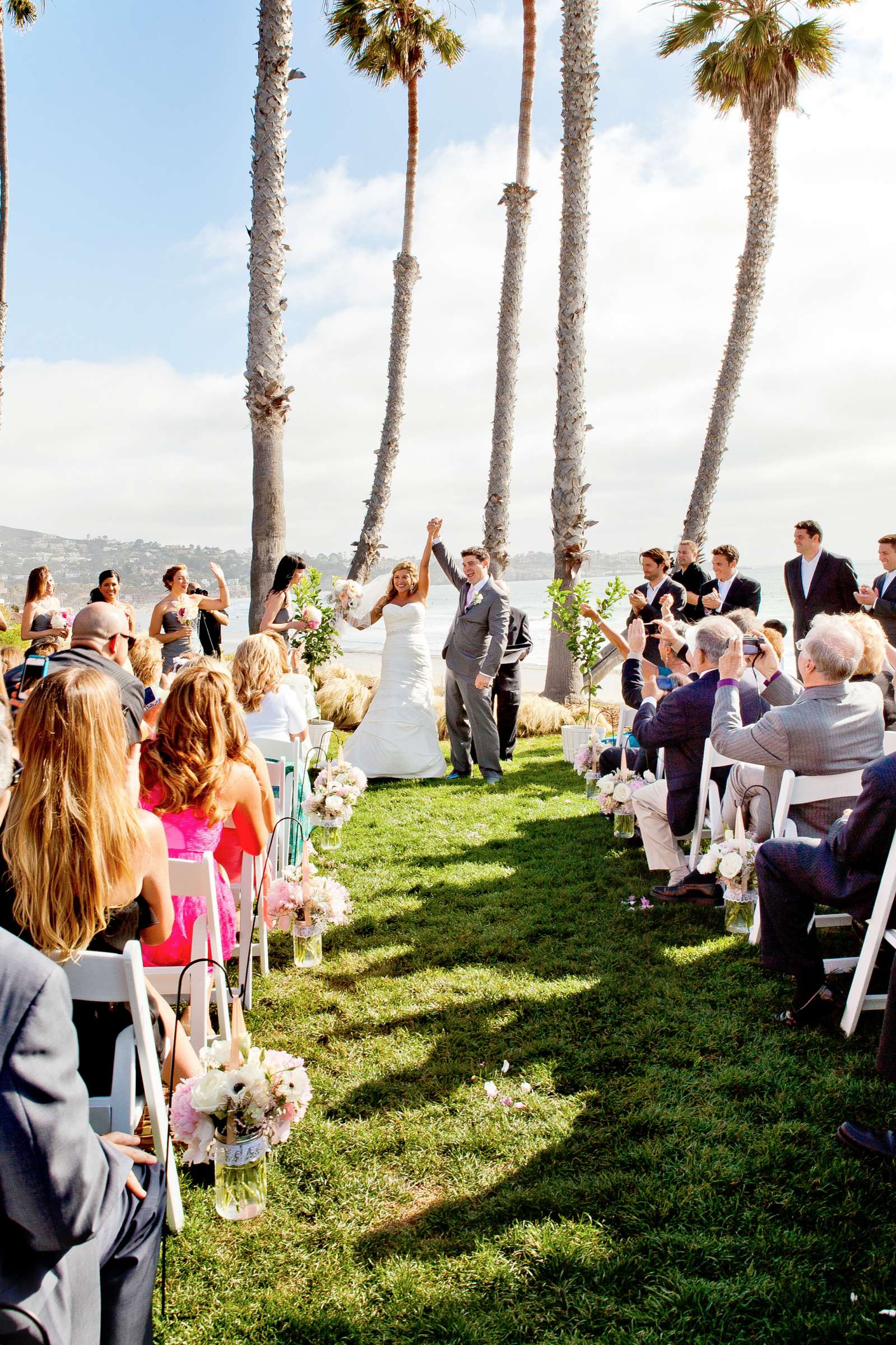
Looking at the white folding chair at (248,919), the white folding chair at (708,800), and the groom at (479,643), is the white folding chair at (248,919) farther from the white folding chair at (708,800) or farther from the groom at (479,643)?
the groom at (479,643)

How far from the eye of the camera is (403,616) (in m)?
9.07

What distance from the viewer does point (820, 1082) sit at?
11.0ft

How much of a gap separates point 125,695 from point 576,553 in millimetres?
8910

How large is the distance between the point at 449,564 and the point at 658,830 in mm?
4345

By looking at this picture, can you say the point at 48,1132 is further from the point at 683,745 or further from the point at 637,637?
the point at 637,637

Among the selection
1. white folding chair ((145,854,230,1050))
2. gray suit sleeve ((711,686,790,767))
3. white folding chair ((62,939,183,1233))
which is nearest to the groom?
gray suit sleeve ((711,686,790,767))

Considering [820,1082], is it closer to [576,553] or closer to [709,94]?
[576,553]

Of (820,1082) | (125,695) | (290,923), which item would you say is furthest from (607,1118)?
(125,695)

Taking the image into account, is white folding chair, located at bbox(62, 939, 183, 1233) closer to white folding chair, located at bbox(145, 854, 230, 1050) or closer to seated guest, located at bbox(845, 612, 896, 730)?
white folding chair, located at bbox(145, 854, 230, 1050)

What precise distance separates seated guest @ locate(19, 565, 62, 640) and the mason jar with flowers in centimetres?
553

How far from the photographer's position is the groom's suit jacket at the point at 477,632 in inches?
344

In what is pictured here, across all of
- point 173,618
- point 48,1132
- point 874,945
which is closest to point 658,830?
point 874,945

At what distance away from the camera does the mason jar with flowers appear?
8.10 feet

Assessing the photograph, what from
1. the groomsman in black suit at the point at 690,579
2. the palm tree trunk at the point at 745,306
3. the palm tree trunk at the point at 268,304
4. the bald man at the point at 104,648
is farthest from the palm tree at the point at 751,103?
the bald man at the point at 104,648
